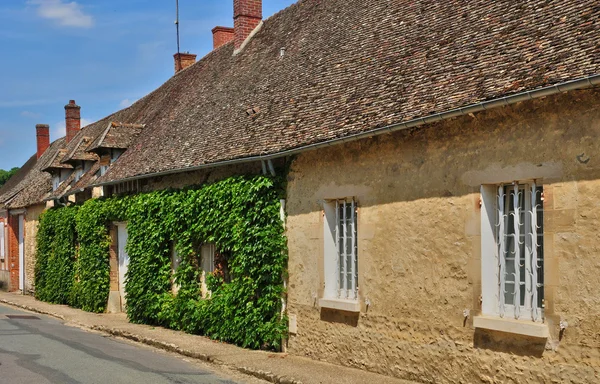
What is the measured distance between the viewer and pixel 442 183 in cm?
889

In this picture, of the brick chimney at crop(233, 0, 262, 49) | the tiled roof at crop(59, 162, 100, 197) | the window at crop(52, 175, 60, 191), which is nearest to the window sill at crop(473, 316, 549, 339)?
the brick chimney at crop(233, 0, 262, 49)

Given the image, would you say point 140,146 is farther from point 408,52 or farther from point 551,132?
point 551,132

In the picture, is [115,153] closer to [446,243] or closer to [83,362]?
[83,362]

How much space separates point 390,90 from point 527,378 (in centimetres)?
436

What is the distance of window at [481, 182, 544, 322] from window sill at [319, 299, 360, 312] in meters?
2.35

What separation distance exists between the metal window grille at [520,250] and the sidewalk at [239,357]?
1.89 m

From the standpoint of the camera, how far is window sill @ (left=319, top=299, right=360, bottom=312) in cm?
1020

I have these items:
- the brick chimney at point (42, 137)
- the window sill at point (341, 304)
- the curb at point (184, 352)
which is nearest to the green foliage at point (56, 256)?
the curb at point (184, 352)

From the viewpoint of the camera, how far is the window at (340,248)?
10.8 metres

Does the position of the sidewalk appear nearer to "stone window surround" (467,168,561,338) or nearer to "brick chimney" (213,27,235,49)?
"stone window surround" (467,168,561,338)

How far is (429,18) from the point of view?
36.3ft

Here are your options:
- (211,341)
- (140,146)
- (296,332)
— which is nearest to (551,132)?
(296,332)

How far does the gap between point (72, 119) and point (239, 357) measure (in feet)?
74.8

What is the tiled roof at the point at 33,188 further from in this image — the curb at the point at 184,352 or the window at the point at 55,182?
the curb at the point at 184,352
